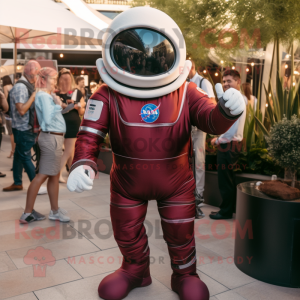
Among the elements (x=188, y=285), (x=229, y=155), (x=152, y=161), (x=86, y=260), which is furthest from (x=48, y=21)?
(x=188, y=285)

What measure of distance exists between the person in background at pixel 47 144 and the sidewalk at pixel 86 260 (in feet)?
0.51

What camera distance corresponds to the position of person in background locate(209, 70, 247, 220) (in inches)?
141

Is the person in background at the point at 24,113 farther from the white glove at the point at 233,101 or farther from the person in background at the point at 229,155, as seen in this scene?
the white glove at the point at 233,101

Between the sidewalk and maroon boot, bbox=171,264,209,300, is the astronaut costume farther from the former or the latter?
the sidewalk

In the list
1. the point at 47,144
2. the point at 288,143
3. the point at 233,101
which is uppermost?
the point at 233,101

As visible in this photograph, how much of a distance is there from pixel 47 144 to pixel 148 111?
1815 mm

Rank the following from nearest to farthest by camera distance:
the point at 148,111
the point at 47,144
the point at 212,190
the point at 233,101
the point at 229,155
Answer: the point at 233,101 < the point at 148,111 < the point at 47,144 < the point at 229,155 < the point at 212,190

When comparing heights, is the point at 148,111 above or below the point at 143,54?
below

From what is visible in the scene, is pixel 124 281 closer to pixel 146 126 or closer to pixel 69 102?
pixel 146 126

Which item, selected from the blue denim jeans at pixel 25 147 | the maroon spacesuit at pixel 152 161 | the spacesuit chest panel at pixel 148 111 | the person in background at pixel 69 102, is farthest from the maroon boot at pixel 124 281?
the blue denim jeans at pixel 25 147

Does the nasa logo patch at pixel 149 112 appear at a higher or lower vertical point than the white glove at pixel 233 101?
lower

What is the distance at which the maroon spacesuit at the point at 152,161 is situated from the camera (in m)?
1.90

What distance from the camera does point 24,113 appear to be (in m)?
4.28

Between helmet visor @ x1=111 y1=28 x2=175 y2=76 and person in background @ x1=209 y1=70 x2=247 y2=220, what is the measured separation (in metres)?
1.84
